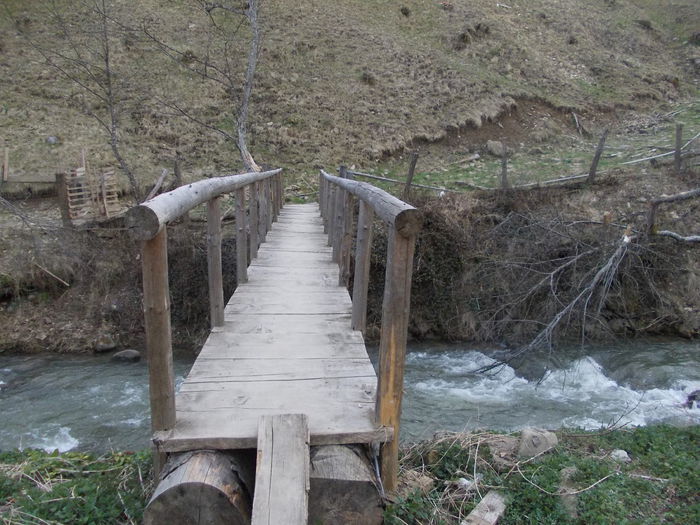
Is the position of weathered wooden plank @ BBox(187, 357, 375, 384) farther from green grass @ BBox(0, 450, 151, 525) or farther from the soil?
the soil

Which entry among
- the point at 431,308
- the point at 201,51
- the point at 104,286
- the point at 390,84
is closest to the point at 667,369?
the point at 431,308

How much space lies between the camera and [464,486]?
297cm

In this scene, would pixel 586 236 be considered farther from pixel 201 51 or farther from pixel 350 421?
pixel 201 51

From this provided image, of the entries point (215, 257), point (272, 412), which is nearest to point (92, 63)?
point (215, 257)

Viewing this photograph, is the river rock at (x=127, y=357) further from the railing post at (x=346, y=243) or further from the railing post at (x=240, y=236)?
the railing post at (x=346, y=243)

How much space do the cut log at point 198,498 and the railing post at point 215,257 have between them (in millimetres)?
1620

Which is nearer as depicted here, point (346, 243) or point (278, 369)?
point (278, 369)

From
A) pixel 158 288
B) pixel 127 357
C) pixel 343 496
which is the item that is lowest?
pixel 127 357

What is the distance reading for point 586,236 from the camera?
10.4 meters

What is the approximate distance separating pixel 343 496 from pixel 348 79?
21.6 m

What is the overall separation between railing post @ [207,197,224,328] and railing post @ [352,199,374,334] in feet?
3.28

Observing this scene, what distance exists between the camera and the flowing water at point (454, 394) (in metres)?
6.75

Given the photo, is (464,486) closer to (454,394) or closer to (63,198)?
(454,394)

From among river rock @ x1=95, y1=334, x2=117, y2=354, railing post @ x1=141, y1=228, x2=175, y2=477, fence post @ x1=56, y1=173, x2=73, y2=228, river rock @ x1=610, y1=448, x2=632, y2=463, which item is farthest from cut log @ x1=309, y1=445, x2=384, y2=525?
fence post @ x1=56, y1=173, x2=73, y2=228
